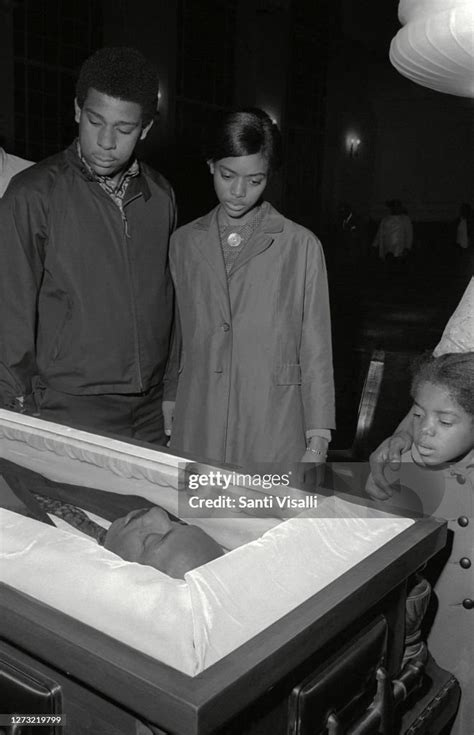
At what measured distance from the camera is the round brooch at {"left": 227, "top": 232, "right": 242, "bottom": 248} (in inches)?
69.7

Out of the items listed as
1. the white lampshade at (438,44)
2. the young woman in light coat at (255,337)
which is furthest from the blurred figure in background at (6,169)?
the white lampshade at (438,44)

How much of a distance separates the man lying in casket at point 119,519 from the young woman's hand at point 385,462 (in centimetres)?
46

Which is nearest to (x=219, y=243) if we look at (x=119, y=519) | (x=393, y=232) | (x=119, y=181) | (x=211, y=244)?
(x=211, y=244)

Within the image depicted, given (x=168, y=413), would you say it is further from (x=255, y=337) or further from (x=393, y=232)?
(x=393, y=232)

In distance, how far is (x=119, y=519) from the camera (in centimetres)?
122

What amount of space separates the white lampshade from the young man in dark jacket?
0.70 m

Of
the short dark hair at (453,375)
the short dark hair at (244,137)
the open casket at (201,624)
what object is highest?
the short dark hair at (244,137)

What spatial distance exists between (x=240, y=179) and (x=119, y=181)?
13.1 inches

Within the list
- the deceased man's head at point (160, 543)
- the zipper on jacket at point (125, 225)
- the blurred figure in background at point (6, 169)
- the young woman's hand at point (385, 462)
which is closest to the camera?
the deceased man's head at point (160, 543)

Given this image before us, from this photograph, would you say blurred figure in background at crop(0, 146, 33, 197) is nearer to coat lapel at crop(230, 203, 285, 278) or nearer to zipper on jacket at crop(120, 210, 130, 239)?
zipper on jacket at crop(120, 210, 130, 239)

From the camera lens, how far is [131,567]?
2.82 feet

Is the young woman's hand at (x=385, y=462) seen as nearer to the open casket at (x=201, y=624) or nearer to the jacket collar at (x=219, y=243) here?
the open casket at (x=201, y=624)

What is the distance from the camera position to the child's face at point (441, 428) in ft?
4.59

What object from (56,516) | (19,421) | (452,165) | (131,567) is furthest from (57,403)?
(452,165)
